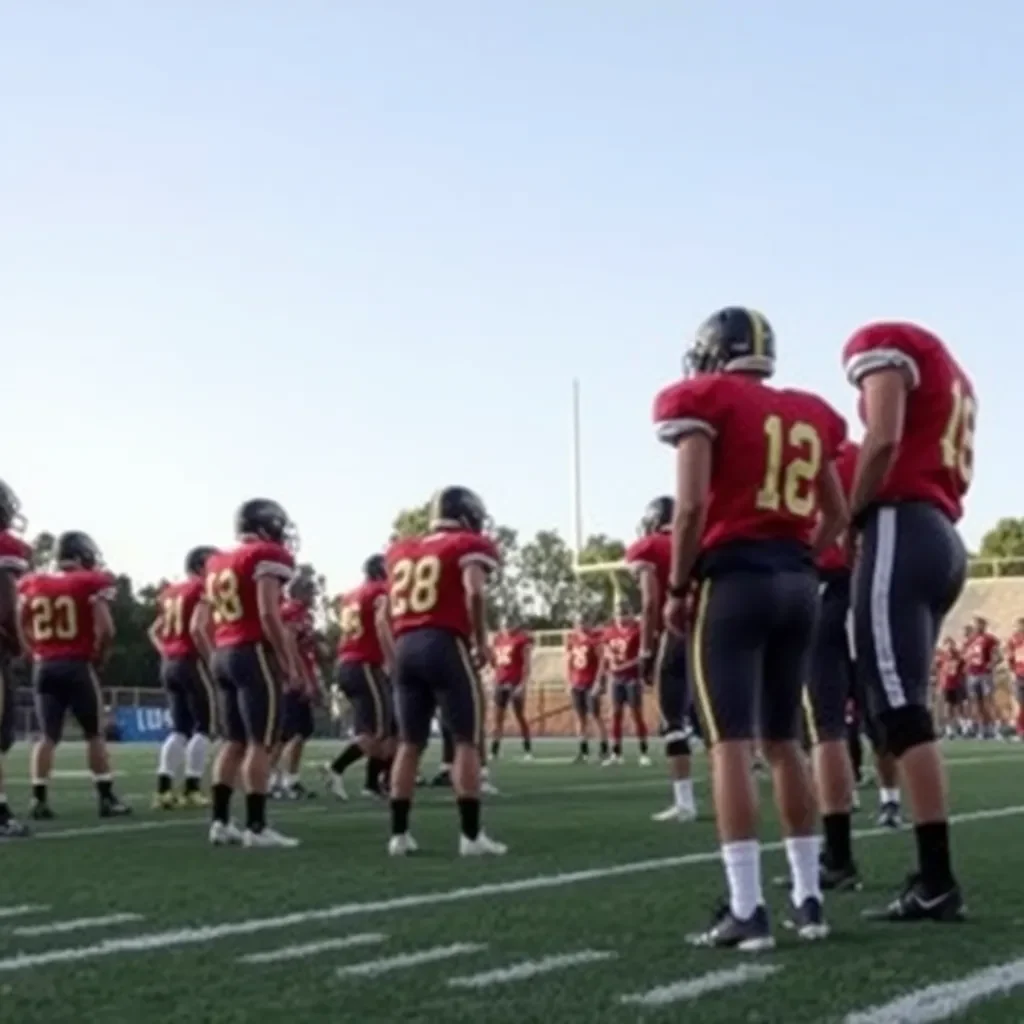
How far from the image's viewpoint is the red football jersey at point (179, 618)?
15078 millimetres

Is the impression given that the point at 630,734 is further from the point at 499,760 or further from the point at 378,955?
the point at 378,955

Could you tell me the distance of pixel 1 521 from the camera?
11164 millimetres

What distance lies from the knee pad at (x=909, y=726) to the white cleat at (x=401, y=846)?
140 inches

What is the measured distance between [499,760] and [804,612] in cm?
1837

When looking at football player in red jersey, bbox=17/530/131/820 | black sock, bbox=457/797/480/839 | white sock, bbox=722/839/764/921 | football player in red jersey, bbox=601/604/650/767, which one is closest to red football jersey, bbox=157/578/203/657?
football player in red jersey, bbox=17/530/131/820

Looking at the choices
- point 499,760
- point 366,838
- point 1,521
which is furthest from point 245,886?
point 499,760

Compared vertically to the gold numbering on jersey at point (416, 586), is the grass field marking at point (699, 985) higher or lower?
lower

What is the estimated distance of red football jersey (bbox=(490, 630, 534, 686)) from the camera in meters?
25.7

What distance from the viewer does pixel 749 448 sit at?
619 centimetres

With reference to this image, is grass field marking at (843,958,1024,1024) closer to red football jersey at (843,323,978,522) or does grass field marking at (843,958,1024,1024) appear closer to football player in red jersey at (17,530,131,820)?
red football jersey at (843,323,978,522)

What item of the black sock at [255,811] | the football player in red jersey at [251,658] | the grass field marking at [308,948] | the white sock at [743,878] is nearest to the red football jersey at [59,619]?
the football player in red jersey at [251,658]

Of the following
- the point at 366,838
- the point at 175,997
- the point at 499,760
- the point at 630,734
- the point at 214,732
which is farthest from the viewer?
the point at 630,734

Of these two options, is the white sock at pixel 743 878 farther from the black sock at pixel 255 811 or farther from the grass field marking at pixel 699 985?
the black sock at pixel 255 811

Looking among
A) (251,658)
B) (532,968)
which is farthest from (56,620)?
(532,968)
